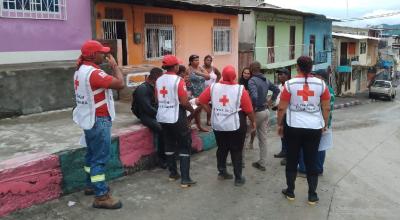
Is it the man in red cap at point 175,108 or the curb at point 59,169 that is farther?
the man in red cap at point 175,108

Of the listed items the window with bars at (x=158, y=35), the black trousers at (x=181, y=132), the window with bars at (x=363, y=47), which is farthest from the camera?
the window with bars at (x=363, y=47)

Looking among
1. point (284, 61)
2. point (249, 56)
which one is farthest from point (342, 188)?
point (284, 61)

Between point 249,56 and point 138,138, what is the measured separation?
14450mm

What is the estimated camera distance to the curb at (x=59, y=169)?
4.36 m

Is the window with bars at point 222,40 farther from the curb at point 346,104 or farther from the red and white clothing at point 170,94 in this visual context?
the red and white clothing at point 170,94

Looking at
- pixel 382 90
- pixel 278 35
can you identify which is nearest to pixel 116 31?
pixel 278 35

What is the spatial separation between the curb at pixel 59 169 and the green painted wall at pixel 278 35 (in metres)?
15.6

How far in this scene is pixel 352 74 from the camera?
40656 millimetres

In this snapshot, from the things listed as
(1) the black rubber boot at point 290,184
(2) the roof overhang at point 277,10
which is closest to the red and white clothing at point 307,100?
(1) the black rubber boot at point 290,184

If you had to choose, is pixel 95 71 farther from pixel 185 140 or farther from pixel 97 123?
pixel 185 140

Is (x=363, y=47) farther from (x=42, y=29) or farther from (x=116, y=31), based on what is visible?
(x=42, y=29)

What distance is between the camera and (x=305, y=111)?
4.86 meters

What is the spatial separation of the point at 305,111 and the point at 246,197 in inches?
52.7

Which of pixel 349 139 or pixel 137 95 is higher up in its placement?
pixel 137 95
